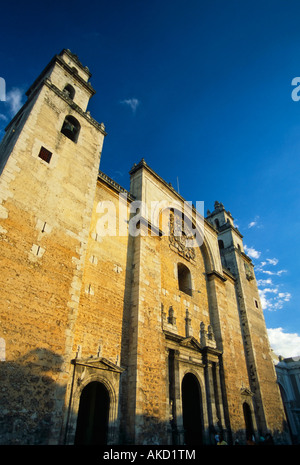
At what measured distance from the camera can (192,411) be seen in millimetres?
14539

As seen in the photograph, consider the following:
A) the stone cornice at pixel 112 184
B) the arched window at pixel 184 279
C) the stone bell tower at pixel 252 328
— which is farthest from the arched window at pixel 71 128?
the stone bell tower at pixel 252 328

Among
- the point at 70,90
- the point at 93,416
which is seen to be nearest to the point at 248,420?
the point at 93,416

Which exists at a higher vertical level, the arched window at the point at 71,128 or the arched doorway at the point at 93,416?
the arched window at the point at 71,128

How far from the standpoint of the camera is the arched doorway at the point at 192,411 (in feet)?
45.6

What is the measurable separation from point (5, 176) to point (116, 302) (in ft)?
20.5

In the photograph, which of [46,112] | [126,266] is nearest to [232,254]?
[126,266]

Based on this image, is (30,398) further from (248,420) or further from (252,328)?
(252,328)

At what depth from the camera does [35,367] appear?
814cm

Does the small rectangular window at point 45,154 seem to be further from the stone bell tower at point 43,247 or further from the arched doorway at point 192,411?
the arched doorway at point 192,411

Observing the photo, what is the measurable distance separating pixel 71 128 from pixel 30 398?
421 inches

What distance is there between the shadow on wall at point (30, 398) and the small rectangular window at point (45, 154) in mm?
6886

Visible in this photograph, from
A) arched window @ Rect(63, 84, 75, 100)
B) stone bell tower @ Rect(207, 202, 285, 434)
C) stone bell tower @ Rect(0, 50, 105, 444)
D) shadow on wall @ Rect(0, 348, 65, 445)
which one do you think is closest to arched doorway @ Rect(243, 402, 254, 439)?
stone bell tower @ Rect(207, 202, 285, 434)

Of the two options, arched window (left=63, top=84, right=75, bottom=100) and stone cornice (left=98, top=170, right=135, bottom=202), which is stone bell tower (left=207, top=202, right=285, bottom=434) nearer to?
stone cornice (left=98, top=170, right=135, bottom=202)

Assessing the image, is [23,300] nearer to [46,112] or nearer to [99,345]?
[99,345]
